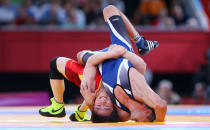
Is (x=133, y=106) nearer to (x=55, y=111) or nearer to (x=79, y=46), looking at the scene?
(x=55, y=111)

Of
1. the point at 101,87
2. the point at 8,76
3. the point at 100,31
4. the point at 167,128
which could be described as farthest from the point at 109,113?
the point at 8,76

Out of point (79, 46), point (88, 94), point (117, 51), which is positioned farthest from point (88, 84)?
point (79, 46)

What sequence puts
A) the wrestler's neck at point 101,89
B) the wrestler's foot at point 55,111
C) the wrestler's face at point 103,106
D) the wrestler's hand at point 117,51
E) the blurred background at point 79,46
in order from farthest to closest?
the blurred background at point 79,46 → the wrestler's foot at point 55,111 → the wrestler's hand at point 117,51 → the wrestler's neck at point 101,89 → the wrestler's face at point 103,106

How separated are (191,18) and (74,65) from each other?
17.7ft

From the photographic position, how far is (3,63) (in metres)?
8.50

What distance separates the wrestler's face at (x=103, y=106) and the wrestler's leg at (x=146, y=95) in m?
0.24

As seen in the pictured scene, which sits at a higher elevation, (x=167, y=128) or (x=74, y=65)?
(x=74, y=65)

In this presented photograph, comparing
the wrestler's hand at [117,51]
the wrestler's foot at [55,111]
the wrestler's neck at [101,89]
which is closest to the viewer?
the wrestler's neck at [101,89]

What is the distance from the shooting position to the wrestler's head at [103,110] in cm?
394

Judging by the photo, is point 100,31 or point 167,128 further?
point 100,31

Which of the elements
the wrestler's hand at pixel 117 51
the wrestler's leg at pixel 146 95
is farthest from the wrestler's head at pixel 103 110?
the wrestler's hand at pixel 117 51

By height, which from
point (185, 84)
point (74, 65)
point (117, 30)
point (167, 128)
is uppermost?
point (117, 30)

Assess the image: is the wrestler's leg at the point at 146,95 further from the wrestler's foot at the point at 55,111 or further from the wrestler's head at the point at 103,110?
the wrestler's foot at the point at 55,111

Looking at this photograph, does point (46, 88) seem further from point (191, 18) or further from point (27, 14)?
point (191, 18)
